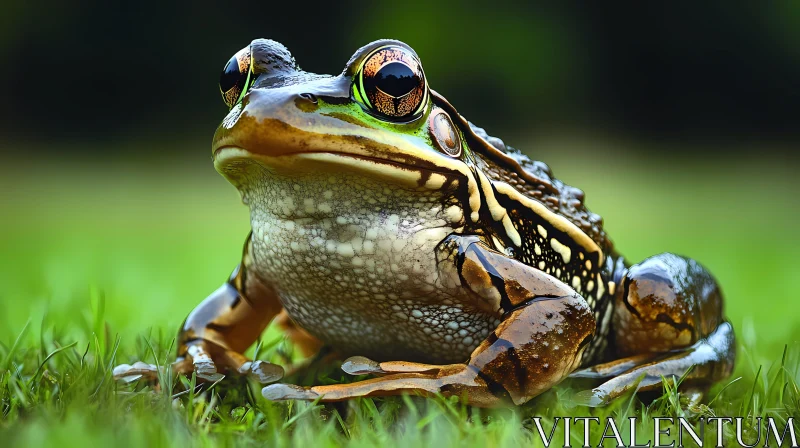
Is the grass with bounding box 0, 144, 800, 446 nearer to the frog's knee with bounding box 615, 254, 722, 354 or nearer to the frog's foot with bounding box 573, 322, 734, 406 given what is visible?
the frog's foot with bounding box 573, 322, 734, 406

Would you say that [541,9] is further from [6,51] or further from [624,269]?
[624,269]

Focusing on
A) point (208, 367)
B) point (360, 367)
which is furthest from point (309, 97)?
point (208, 367)

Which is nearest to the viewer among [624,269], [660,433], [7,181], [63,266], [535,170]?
[660,433]

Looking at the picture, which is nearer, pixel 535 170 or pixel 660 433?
pixel 660 433

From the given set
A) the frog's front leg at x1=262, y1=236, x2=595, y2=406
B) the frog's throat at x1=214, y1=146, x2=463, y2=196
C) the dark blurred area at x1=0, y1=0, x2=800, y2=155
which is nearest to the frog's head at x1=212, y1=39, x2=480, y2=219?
the frog's throat at x1=214, y1=146, x2=463, y2=196

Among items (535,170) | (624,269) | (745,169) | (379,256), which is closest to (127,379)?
(379,256)
